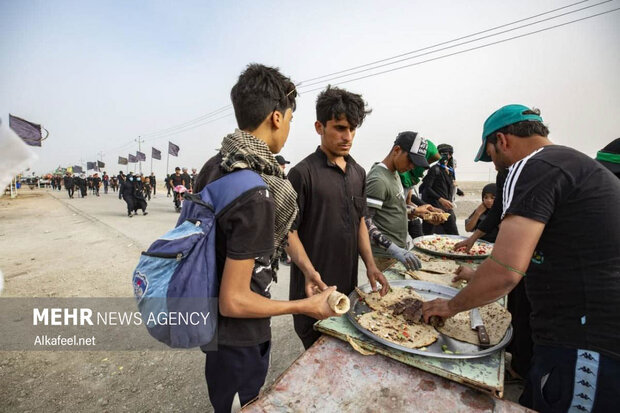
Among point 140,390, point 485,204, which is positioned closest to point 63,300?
point 140,390

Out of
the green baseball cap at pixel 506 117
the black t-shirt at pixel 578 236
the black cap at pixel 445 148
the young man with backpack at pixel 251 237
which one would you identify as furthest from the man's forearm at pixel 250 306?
the black cap at pixel 445 148

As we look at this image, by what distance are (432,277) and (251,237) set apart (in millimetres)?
1683

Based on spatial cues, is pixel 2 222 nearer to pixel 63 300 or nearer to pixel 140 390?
pixel 63 300

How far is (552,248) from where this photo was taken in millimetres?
1350

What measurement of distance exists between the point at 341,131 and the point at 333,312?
4.88 feet

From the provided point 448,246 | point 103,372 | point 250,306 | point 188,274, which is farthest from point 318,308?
point 103,372

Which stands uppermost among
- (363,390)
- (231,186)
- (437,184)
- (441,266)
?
(437,184)

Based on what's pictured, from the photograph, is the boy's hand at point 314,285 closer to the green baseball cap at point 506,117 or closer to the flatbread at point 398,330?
the flatbread at point 398,330

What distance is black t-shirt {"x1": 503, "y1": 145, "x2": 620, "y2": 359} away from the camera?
125cm

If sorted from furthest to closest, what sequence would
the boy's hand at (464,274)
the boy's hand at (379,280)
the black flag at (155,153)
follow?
1. the black flag at (155,153)
2. the boy's hand at (464,274)
3. the boy's hand at (379,280)

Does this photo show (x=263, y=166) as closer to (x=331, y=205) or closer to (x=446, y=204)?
(x=331, y=205)

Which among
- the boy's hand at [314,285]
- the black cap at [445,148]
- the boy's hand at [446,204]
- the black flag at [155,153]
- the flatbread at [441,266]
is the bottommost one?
the flatbread at [441,266]

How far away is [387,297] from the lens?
1825mm

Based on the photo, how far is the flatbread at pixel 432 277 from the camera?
7.02ft
